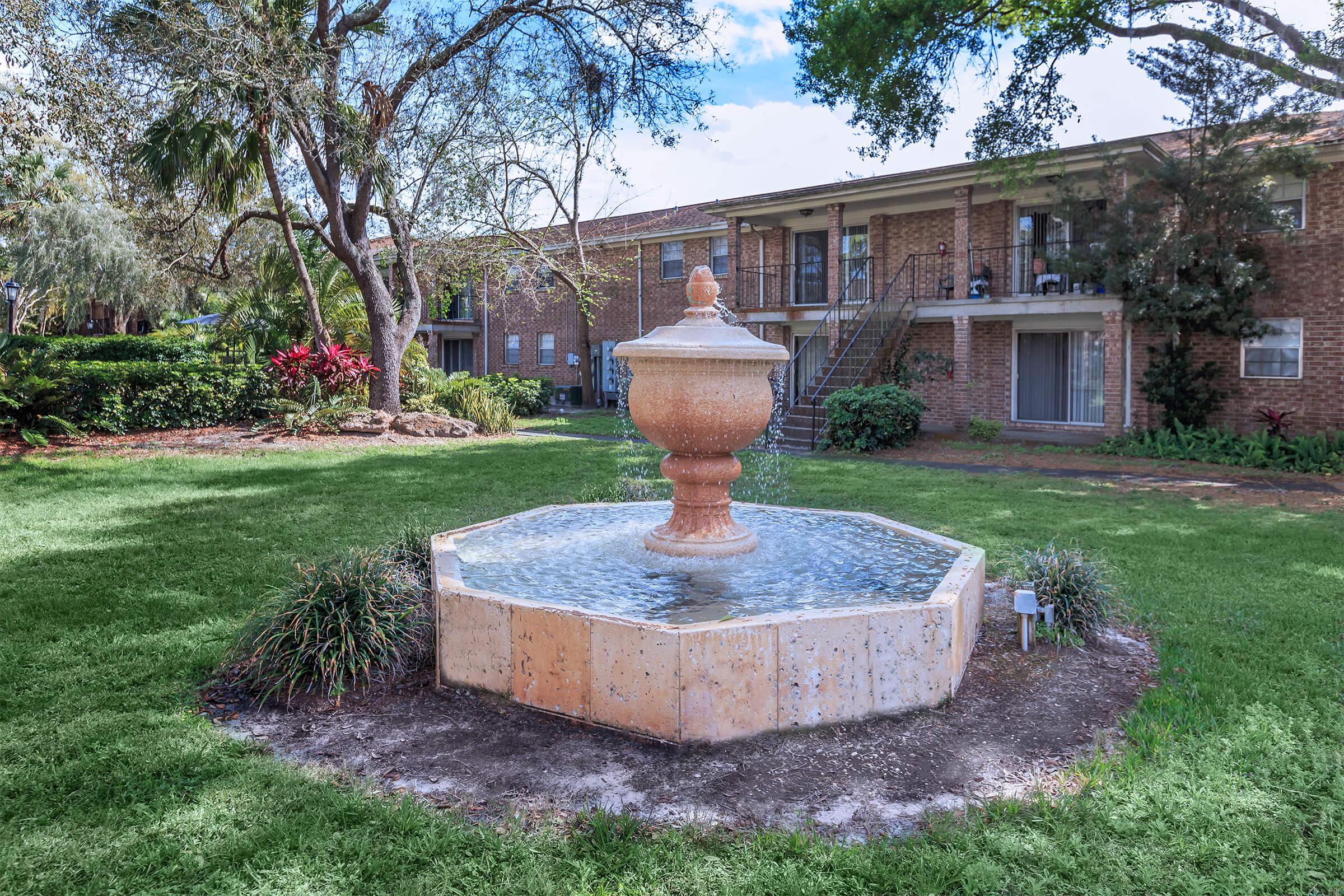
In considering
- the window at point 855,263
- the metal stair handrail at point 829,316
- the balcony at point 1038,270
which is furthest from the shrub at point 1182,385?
the window at point 855,263

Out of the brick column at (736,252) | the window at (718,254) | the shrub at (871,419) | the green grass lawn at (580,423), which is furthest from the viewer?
the window at (718,254)

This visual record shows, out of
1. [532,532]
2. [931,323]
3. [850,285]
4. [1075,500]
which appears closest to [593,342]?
[850,285]

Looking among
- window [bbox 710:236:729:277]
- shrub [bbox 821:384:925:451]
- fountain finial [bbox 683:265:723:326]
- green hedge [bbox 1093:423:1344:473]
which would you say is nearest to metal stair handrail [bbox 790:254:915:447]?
shrub [bbox 821:384:925:451]

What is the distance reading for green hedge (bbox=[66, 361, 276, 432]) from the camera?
559 inches

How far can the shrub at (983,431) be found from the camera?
17578 mm

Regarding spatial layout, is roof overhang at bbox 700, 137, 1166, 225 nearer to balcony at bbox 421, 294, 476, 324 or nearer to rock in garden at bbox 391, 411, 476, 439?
rock in garden at bbox 391, 411, 476, 439

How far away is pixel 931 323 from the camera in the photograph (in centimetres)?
2031

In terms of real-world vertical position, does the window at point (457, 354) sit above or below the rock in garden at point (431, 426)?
above

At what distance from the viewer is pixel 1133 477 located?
42.2 ft

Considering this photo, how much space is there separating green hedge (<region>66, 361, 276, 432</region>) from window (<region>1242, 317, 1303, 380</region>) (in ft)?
61.0

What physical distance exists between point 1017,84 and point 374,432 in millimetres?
12619

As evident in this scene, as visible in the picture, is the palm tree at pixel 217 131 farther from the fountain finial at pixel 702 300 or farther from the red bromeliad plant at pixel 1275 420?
the red bromeliad plant at pixel 1275 420

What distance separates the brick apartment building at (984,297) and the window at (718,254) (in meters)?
0.08

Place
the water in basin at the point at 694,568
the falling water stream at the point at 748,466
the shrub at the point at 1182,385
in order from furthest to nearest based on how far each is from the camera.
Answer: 1. the shrub at the point at 1182,385
2. the falling water stream at the point at 748,466
3. the water in basin at the point at 694,568
